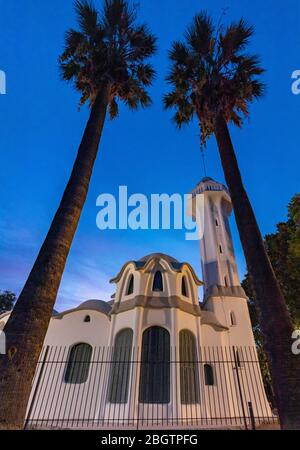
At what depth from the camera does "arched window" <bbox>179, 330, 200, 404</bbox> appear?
14.3 meters

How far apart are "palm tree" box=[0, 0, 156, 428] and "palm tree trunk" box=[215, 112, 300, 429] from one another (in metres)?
4.47

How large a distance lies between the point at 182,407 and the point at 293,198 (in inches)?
517

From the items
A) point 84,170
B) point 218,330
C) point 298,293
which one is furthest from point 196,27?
point 218,330

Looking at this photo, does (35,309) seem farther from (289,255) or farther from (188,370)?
(289,255)

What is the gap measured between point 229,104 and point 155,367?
13.9 meters

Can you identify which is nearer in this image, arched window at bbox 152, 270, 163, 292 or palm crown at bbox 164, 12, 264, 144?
palm crown at bbox 164, 12, 264, 144

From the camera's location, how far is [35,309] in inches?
198

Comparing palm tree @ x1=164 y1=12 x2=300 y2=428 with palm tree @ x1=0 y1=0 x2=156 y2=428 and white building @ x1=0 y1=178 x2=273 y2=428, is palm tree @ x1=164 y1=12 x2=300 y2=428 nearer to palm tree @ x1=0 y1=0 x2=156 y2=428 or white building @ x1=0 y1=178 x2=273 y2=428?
palm tree @ x1=0 y1=0 x2=156 y2=428

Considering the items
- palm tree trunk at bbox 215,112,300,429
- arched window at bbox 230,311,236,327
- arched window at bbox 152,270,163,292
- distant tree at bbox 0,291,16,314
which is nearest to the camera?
palm tree trunk at bbox 215,112,300,429

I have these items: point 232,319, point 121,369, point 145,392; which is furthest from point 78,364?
point 232,319

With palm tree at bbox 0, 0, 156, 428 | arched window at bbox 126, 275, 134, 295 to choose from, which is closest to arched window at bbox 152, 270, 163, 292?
arched window at bbox 126, 275, 134, 295

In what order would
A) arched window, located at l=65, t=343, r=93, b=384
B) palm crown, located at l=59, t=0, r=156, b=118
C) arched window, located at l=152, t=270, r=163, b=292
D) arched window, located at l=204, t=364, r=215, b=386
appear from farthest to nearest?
arched window, located at l=152, t=270, r=163, b=292 → arched window, located at l=204, t=364, r=215, b=386 → arched window, located at l=65, t=343, r=93, b=384 → palm crown, located at l=59, t=0, r=156, b=118

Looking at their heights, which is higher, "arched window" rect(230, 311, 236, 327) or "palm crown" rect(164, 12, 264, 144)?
"palm crown" rect(164, 12, 264, 144)

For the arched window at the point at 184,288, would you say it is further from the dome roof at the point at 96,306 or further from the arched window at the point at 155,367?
the dome roof at the point at 96,306
